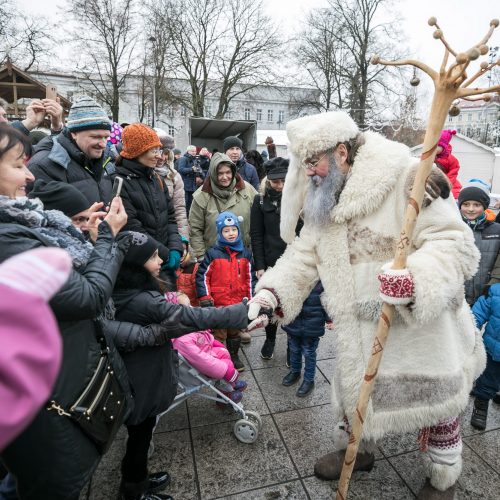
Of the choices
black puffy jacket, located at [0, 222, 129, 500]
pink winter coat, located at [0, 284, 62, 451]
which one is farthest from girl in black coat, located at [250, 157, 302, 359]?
pink winter coat, located at [0, 284, 62, 451]

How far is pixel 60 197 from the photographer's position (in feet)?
6.51

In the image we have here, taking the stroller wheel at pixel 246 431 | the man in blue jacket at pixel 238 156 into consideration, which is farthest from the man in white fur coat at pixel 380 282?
the man in blue jacket at pixel 238 156

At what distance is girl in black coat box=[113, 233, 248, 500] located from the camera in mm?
1972

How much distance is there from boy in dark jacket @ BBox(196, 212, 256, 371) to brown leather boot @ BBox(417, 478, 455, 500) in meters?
2.01

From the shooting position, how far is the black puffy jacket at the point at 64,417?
132 centimetres

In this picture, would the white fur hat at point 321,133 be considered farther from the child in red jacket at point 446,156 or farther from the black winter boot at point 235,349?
the child in red jacket at point 446,156

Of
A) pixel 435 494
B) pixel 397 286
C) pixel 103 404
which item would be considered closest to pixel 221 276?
pixel 103 404

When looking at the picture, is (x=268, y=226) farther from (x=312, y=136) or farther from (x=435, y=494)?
(x=435, y=494)

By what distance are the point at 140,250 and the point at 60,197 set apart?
20.7 inches

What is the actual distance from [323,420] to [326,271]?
1525 mm

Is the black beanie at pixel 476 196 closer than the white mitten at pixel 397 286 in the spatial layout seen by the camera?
No

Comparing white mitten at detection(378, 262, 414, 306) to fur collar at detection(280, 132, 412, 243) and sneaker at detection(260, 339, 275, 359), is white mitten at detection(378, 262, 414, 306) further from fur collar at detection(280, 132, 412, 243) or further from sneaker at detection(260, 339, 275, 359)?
sneaker at detection(260, 339, 275, 359)

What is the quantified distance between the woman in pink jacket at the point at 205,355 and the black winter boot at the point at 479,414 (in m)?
1.88

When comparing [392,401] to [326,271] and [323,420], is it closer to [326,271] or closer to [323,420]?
[326,271]
